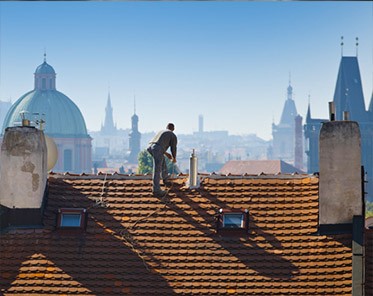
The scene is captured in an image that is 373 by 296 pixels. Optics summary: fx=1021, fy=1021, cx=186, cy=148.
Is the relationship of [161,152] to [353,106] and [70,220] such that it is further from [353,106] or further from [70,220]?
[353,106]

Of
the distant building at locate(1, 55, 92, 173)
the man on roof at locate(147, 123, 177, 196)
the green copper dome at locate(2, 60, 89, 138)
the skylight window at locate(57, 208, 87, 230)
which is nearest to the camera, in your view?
the skylight window at locate(57, 208, 87, 230)

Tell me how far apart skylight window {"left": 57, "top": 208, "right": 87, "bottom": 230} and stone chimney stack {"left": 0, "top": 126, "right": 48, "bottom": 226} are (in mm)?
349

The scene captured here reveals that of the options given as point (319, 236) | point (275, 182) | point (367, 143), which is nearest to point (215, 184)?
point (275, 182)

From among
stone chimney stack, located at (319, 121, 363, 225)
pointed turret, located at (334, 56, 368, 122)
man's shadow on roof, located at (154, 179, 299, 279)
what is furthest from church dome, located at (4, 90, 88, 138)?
stone chimney stack, located at (319, 121, 363, 225)

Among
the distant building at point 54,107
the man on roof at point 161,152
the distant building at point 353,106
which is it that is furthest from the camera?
the distant building at point 54,107

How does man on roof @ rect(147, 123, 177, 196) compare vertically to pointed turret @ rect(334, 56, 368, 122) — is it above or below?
below

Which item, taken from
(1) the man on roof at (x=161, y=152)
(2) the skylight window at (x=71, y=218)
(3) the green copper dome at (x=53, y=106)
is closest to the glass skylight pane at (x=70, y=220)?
(2) the skylight window at (x=71, y=218)

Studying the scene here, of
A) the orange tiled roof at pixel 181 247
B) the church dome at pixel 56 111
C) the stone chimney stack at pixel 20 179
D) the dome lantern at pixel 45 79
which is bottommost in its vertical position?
the orange tiled roof at pixel 181 247

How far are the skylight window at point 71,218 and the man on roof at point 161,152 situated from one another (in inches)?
51.1

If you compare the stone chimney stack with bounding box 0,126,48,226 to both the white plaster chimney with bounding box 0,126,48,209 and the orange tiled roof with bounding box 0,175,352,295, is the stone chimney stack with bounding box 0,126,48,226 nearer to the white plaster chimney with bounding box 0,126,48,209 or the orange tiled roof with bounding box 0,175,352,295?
the white plaster chimney with bounding box 0,126,48,209

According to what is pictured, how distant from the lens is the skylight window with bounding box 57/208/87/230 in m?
16.0

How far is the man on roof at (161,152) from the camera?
1669cm

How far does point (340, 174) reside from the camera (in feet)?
51.7

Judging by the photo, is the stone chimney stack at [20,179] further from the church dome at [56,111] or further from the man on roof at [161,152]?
the church dome at [56,111]
